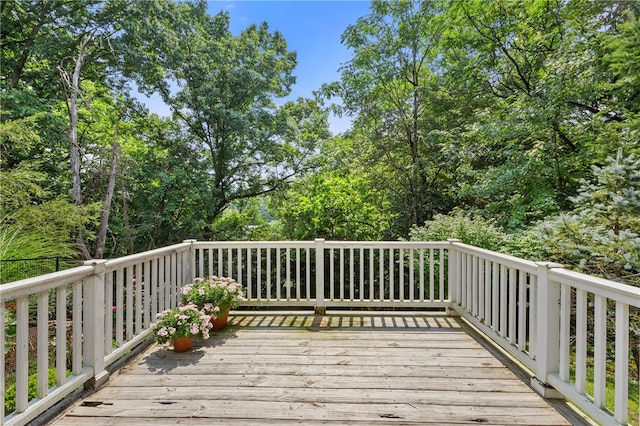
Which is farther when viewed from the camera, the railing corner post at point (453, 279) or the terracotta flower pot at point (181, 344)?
the railing corner post at point (453, 279)

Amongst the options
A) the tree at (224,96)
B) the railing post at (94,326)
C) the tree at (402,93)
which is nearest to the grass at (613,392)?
the railing post at (94,326)

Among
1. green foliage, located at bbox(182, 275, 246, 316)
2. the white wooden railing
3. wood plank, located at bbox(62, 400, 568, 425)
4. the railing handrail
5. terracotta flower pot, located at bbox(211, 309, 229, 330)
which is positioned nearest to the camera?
the railing handrail

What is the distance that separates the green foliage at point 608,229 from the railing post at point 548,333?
0.85 meters

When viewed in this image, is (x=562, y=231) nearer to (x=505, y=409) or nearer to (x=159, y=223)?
(x=505, y=409)

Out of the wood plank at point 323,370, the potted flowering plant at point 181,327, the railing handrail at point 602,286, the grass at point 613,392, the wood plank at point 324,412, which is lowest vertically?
the grass at point 613,392

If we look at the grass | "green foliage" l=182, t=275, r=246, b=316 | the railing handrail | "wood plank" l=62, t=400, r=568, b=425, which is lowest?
the grass

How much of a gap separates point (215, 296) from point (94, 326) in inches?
42.8

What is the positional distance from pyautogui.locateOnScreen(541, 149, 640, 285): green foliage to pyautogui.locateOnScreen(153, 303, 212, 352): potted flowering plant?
3.30 meters

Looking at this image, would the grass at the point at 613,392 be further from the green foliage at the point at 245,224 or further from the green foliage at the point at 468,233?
the green foliage at the point at 245,224

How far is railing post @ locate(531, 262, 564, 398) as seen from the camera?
1932 mm

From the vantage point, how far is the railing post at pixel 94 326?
6.73 feet

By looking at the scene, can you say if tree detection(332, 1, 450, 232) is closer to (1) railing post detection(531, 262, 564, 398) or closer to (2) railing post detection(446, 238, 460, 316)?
(2) railing post detection(446, 238, 460, 316)

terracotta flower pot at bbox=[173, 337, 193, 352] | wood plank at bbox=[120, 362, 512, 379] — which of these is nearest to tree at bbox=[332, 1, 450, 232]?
wood plank at bbox=[120, 362, 512, 379]

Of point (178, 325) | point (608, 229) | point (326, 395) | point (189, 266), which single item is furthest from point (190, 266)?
point (608, 229)
